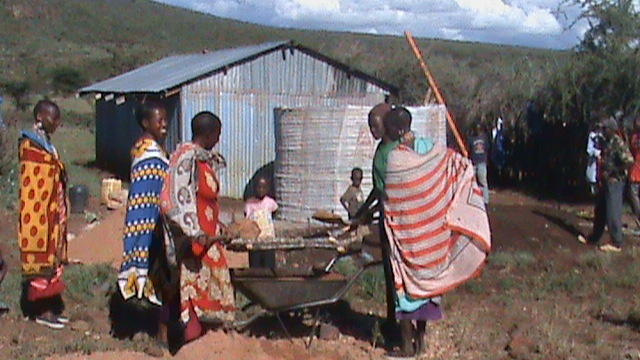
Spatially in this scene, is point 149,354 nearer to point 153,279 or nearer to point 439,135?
point 153,279

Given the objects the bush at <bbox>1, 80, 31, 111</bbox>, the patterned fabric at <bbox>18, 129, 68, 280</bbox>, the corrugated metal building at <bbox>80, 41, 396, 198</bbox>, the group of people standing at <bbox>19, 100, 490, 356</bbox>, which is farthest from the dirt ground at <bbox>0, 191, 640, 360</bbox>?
the bush at <bbox>1, 80, 31, 111</bbox>

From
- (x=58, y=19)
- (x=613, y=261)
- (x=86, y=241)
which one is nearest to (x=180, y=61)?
(x=86, y=241)

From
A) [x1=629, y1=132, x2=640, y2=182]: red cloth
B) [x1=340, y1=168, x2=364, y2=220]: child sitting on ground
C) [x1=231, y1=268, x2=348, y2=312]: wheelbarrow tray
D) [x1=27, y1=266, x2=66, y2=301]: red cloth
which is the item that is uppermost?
[x1=629, y1=132, x2=640, y2=182]: red cloth

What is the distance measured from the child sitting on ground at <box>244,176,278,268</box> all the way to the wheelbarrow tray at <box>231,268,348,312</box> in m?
1.09

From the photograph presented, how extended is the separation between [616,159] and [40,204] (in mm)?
7534

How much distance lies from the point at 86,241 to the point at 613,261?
617cm

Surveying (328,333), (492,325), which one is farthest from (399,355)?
(492,325)

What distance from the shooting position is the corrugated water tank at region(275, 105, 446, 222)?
1656cm

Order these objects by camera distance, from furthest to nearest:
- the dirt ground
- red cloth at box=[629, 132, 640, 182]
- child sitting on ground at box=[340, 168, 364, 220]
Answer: red cloth at box=[629, 132, 640, 182] → child sitting on ground at box=[340, 168, 364, 220] → the dirt ground

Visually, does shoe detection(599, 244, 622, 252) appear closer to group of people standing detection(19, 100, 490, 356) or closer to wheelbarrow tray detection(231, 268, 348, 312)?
group of people standing detection(19, 100, 490, 356)

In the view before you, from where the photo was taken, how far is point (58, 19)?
6750 centimetres

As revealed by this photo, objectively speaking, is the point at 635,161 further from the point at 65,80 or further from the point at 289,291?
the point at 65,80

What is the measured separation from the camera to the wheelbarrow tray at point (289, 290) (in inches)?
281

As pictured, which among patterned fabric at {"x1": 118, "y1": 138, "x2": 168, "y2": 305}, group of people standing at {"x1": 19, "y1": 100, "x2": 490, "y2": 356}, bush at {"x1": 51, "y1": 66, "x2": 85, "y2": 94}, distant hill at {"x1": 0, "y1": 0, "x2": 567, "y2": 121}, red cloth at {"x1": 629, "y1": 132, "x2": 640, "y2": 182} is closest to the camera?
A: group of people standing at {"x1": 19, "y1": 100, "x2": 490, "y2": 356}
